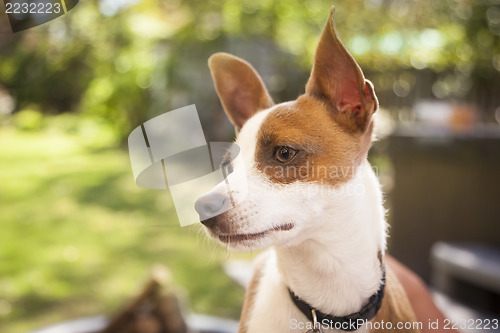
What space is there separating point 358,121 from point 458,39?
0.82 m

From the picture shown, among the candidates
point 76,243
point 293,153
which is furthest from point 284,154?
point 76,243

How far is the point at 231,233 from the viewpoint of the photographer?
1.97 ft

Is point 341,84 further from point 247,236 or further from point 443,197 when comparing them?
point 443,197

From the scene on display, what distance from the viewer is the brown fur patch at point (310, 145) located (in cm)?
66

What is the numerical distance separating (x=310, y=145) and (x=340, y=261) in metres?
0.18

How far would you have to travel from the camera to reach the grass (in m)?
2.43

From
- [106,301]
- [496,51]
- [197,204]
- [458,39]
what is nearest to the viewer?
[197,204]

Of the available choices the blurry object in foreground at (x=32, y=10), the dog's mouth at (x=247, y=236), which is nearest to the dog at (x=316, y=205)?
the dog's mouth at (x=247, y=236)

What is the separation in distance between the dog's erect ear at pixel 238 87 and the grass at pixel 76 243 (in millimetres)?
1181

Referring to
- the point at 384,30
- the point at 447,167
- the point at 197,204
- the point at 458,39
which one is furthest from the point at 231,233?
the point at 447,167

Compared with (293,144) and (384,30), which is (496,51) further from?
(293,144)

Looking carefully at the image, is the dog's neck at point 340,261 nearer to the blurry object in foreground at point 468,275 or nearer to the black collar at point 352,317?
the black collar at point 352,317

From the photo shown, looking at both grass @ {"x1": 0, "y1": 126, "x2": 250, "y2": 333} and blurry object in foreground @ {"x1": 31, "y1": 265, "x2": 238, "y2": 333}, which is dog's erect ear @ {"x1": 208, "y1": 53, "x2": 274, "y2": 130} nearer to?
blurry object in foreground @ {"x1": 31, "y1": 265, "x2": 238, "y2": 333}

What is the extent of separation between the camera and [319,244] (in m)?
0.68
